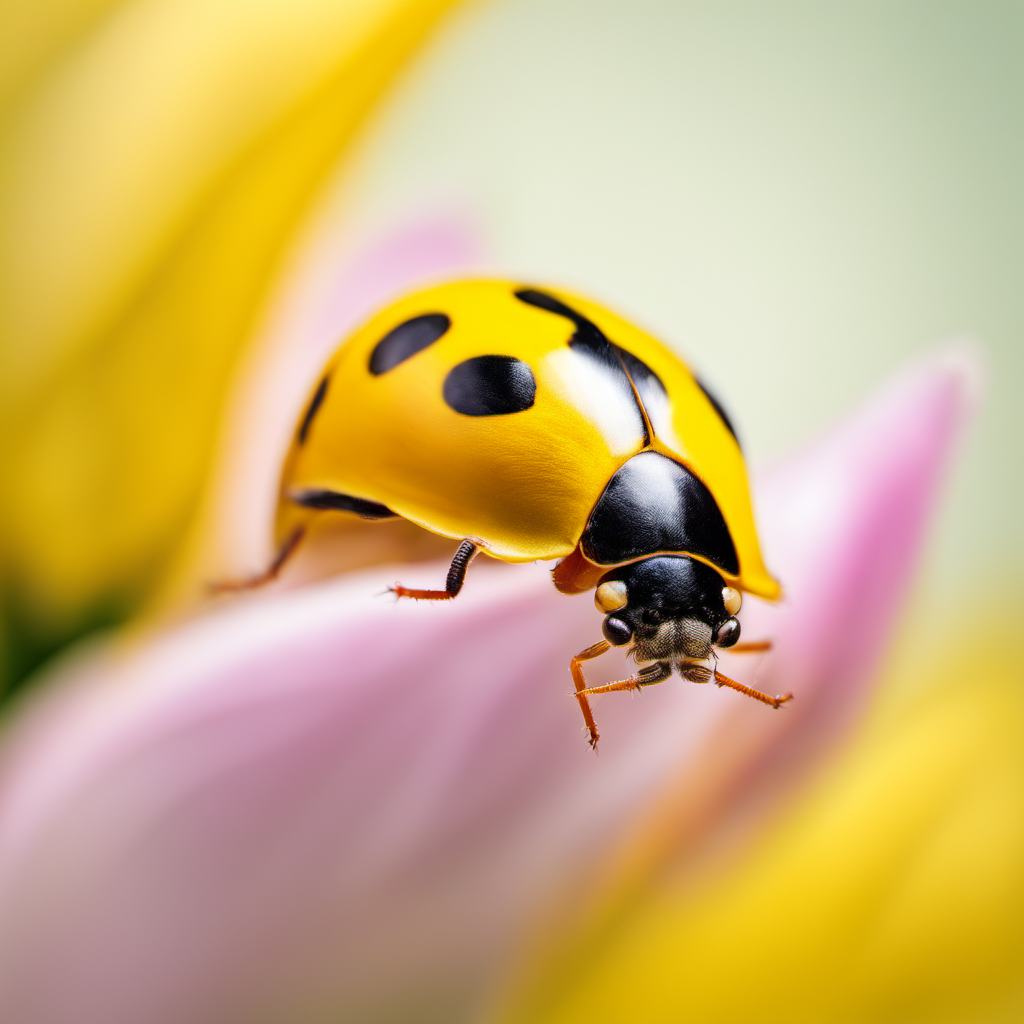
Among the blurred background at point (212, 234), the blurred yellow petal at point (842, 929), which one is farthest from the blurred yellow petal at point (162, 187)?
the blurred yellow petal at point (842, 929)

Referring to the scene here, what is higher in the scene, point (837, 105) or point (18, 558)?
point (837, 105)

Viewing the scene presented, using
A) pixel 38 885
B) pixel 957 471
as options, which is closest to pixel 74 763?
pixel 38 885

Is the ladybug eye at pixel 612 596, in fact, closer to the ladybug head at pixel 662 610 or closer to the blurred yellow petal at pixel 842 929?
the ladybug head at pixel 662 610

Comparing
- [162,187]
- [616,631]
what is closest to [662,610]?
[616,631]

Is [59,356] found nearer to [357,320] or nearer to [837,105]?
[357,320]

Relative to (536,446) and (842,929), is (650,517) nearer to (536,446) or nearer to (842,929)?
(536,446)

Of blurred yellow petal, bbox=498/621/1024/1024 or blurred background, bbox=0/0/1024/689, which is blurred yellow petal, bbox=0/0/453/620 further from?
blurred yellow petal, bbox=498/621/1024/1024
